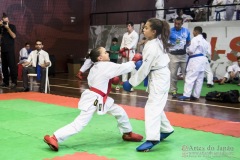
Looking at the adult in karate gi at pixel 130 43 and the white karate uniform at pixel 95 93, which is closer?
the white karate uniform at pixel 95 93

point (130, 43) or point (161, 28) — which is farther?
point (130, 43)

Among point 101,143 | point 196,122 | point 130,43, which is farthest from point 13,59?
point 101,143

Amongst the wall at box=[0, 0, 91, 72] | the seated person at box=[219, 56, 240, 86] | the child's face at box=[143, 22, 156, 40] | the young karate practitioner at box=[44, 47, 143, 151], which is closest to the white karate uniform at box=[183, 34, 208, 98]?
the seated person at box=[219, 56, 240, 86]

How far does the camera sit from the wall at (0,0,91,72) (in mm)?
14070

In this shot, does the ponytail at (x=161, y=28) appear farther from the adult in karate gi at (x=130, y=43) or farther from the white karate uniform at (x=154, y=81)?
the adult in karate gi at (x=130, y=43)

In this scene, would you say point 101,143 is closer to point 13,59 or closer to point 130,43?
point 130,43

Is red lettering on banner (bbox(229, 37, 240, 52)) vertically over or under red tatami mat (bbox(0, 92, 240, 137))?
over

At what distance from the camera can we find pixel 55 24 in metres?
15.3

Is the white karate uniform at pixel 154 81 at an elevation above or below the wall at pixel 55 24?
below

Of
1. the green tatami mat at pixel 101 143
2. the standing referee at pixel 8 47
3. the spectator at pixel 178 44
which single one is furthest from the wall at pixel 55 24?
the green tatami mat at pixel 101 143

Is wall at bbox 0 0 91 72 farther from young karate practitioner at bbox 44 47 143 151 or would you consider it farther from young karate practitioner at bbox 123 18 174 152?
young karate practitioner at bbox 123 18 174 152

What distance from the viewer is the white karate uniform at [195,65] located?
24.3 feet

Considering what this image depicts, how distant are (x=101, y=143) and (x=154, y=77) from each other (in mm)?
955

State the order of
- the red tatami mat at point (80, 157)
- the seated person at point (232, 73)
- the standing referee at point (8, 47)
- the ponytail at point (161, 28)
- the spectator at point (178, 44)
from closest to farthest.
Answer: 1. the red tatami mat at point (80, 157)
2. the ponytail at point (161, 28)
3. the spectator at point (178, 44)
4. the standing referee at point (8, 47)
5. the seated person at point (232, 73)
